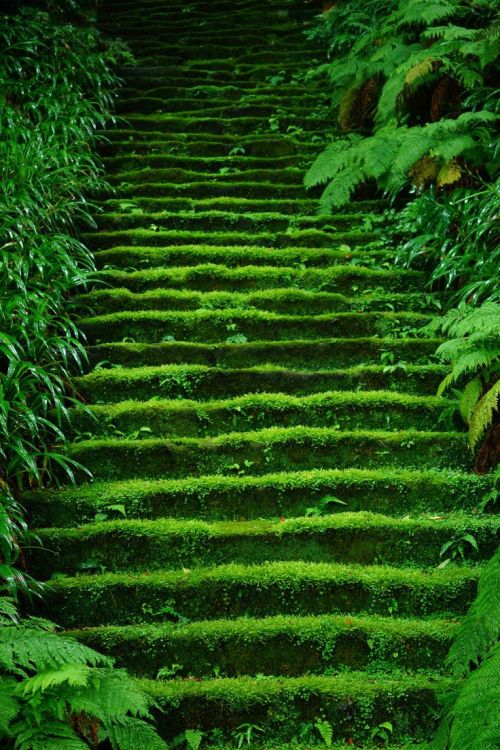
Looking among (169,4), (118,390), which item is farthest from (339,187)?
(169,4)

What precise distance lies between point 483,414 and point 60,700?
1.98 metres

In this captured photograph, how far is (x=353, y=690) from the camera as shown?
88.7 inches

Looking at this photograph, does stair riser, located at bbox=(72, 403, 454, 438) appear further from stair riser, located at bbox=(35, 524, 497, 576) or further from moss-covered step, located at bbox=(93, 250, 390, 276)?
moss-covered step, located at bbox=(93, 250, 390, 276)

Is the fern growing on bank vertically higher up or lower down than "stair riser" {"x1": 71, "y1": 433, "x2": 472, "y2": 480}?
higher up

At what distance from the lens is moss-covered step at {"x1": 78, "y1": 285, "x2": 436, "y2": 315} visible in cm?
415

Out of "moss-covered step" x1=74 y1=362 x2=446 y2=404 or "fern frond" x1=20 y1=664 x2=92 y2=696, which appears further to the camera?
"moss-covered step" x1=74 y1=362 x2=446 y2=404

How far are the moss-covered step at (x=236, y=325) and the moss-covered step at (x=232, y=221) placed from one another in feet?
3.91

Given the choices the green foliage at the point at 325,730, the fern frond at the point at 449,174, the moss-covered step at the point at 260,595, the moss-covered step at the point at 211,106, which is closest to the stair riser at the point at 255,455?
the moss-covered step at the point at 260,595

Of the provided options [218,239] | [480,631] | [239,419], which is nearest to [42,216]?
[218,239]

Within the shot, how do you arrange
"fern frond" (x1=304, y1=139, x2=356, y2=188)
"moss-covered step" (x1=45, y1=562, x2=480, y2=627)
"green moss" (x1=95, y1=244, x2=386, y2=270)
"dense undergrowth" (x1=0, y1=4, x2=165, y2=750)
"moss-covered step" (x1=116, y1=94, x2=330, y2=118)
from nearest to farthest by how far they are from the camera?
"dense undergrowth" (x1=0, y1=4, x2=165, y2=750), "moss-covered step" (x1=45, y1=562, x2=480, y2=627), "green moss" (x1=95, y1=244, x2=386, y2=270), "fern frond" (x1=304, y1=139, x2=356, y2=188), "moss-covered step" (x1=116, y1=94, x2=330, y2=118)

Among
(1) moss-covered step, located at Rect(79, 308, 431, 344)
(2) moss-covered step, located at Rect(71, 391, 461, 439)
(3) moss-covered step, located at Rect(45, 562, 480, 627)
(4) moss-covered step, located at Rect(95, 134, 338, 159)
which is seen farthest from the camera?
(4) moss-covered step, located at Rect(95, 134, 338, 159)

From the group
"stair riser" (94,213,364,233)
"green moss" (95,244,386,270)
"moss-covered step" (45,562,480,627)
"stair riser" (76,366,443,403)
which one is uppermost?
"stair riser" (94,213,364,233)

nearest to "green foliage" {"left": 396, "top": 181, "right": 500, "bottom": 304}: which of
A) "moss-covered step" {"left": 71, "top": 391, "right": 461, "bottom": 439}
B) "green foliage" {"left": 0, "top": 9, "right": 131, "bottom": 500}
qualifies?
"moss-covered step" {"left": 71, "top": 391, "right": 461, "bottom": 439}

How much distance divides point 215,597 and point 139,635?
0.33 meters
